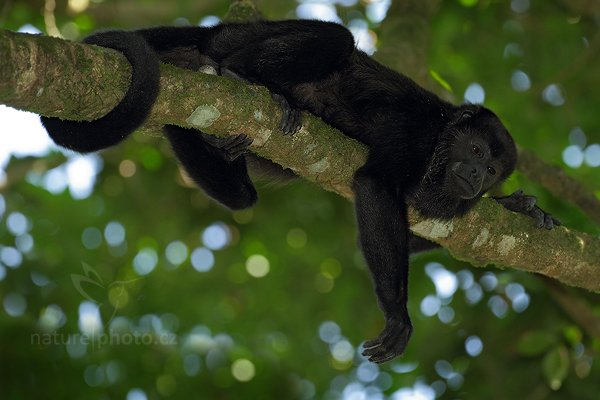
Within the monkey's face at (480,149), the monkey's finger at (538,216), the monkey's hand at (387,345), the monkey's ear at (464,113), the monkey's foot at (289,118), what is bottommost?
the monkey's hand at (387,345)

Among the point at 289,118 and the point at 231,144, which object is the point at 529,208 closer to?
the point at 289,118

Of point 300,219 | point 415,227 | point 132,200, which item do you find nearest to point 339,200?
point 300,219

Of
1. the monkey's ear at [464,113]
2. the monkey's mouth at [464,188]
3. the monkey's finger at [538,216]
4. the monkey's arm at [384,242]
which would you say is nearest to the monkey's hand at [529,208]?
the monkey's finger at [538,216]

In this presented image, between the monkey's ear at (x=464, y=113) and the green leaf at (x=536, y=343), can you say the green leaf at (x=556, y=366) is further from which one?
the monkey's ear at (x=464, y=113)

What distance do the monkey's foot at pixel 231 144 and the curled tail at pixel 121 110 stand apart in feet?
1.59

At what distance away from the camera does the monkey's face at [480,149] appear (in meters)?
4.21

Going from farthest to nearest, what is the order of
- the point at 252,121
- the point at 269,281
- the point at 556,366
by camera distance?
1. the point at 269,281
2. the point at 556,366
3. the point at 252,121

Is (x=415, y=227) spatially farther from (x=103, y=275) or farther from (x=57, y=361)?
(x=103, y=275)

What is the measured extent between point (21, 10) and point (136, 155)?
1.64 meters

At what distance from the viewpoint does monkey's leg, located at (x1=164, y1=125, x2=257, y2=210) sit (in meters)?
3.99

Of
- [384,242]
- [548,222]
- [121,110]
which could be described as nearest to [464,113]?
[548,222]

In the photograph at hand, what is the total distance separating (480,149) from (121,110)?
2.26 m

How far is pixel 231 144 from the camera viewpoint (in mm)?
3387

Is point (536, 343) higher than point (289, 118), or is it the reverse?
point (289, 118)
